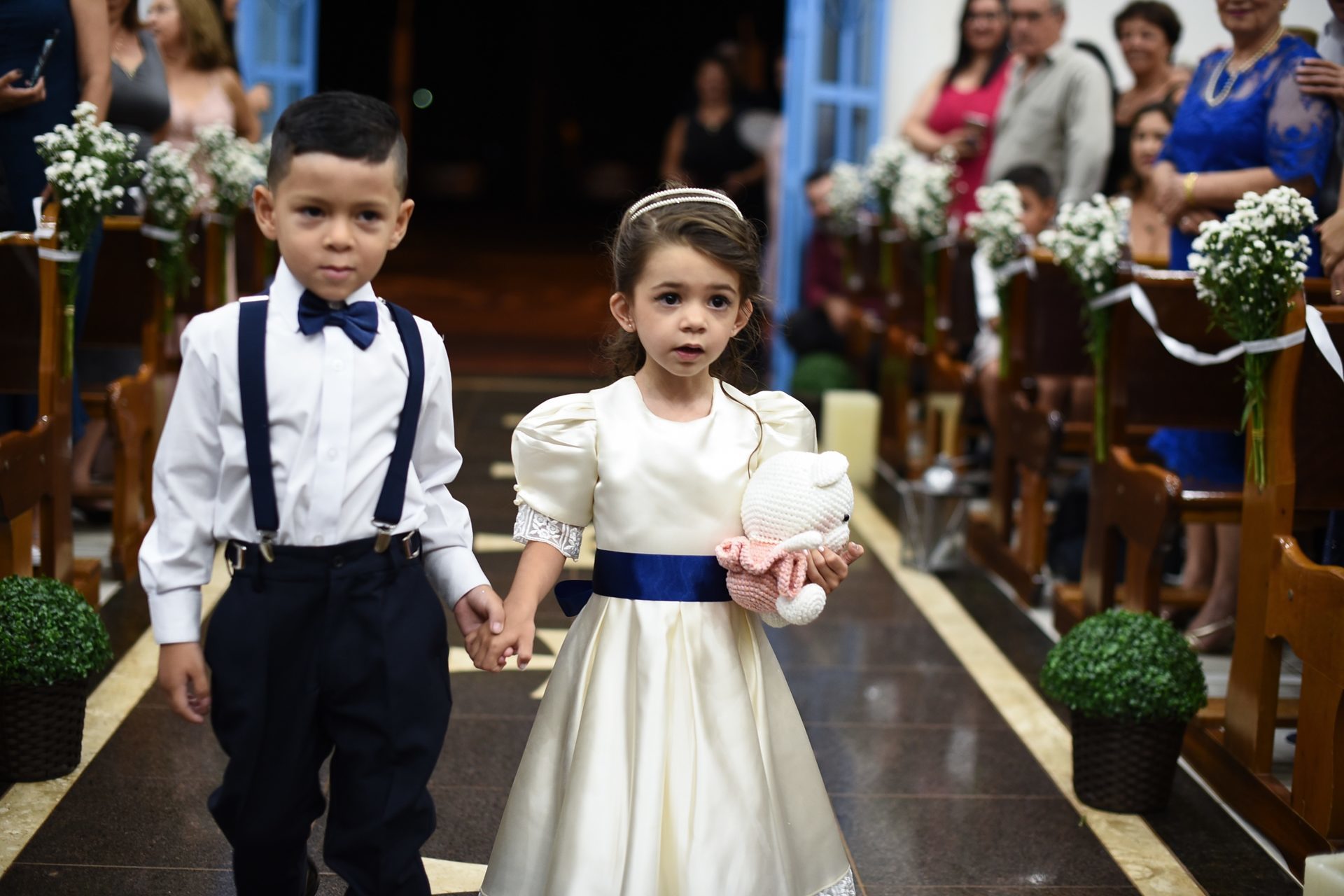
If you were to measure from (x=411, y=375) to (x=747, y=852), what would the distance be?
976 millimetres

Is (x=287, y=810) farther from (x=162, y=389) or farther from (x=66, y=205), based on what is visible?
(x=162, y=389)

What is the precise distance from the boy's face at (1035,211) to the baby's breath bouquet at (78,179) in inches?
155

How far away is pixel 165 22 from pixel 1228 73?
183 inches

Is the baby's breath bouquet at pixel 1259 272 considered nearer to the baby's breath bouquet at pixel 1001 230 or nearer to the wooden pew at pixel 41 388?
the baby's breath bouquet at pixel 1001 230

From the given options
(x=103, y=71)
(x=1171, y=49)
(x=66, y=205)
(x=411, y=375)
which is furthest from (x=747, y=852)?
(x=1171, y=49)

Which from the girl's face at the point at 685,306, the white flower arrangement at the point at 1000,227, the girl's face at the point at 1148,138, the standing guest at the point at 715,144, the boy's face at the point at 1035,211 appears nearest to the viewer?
the girl's face at the point at 685,306

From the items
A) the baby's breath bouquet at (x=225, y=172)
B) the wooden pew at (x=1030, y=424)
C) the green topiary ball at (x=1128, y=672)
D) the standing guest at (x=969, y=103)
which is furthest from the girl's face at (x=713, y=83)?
the green topiary ball at (x=1128, y=672)

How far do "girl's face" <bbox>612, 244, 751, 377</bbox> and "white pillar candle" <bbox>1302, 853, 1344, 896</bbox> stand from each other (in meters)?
1.32

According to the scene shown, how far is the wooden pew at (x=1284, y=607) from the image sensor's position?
3.56m

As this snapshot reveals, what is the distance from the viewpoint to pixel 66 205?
4.83 m

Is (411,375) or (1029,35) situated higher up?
(1029,35)

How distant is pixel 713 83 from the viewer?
414 inches

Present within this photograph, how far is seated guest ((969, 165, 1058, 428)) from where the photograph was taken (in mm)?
7086

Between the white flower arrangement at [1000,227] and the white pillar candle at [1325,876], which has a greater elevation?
the white flower arrangement at [1000,227]
